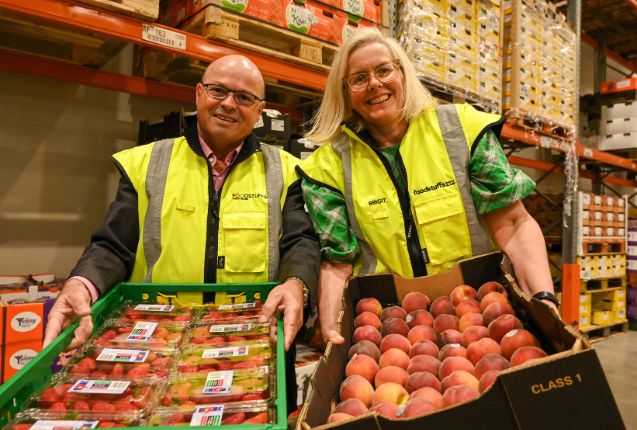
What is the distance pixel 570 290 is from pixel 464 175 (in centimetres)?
441

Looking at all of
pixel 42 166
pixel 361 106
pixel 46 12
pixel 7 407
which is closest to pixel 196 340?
pixel 7 407

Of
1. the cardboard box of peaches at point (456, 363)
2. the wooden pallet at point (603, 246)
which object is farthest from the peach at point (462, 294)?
the wooden pallet at point (603, 246)

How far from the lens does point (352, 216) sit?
1779 mm

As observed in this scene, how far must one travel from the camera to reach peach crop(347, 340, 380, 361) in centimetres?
121

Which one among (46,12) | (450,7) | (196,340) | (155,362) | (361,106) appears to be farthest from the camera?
Result: (450,7)

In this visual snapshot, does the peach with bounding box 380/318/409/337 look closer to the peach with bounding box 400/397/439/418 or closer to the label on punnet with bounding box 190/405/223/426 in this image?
the peach with bounding box 400/397/439/418

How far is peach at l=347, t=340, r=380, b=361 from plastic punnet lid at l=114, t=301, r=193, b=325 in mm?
506

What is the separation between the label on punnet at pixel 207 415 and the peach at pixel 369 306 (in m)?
0.63

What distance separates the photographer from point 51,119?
3.26 metres

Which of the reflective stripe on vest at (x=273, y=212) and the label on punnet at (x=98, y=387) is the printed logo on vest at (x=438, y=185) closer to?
the reflective stripe on vest at (x=273, y=212)

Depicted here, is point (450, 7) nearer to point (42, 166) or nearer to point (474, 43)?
point (474, 43)

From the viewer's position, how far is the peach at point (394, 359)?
116 centimetres

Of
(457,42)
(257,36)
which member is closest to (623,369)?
(457,42)

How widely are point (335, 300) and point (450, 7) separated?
118 inches
